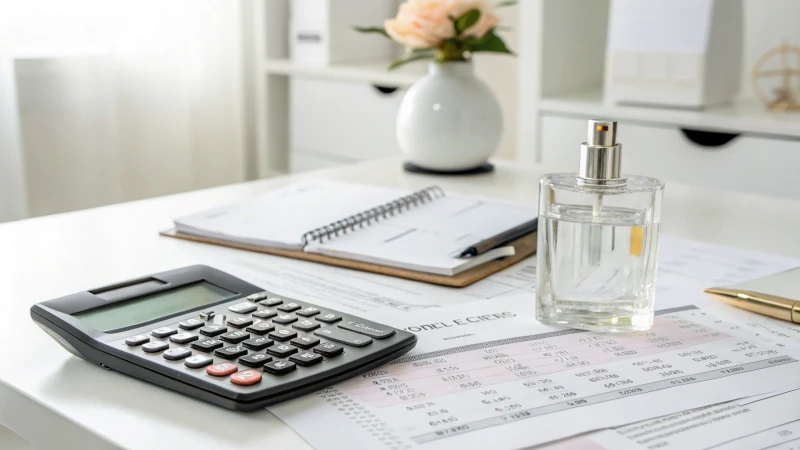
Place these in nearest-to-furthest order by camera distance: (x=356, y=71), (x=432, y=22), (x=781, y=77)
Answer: (x=432, y=22)
(x=781, y=77)
(x=356, y=71)

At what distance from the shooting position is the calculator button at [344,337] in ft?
1.71

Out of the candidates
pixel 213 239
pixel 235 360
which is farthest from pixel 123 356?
pixel 213 239

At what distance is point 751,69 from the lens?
1.79 meters

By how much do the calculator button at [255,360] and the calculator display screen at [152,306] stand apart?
112 mm

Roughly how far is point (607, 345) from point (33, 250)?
560mm

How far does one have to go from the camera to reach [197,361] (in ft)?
1.61

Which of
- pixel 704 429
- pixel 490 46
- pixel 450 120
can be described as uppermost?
pixel 490 46

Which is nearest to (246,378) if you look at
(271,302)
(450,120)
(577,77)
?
(271,302)

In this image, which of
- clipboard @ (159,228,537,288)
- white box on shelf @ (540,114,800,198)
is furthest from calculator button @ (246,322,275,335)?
white box on shelf @ (540,114,800,198)

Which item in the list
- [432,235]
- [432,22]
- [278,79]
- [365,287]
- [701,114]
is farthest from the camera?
[278,79]

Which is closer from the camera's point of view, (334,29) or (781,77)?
(781,77)

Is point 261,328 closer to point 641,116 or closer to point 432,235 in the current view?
point 432,235

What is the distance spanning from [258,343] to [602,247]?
0.83 feet

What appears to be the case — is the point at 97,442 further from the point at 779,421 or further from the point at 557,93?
the point at 557,93
